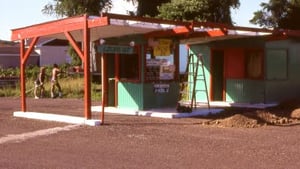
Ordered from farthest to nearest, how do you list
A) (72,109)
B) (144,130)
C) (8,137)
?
(72,109) → (144,130) → (8,137)

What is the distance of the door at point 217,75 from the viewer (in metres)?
21.0

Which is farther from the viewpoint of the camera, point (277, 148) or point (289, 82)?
point (289, 82)

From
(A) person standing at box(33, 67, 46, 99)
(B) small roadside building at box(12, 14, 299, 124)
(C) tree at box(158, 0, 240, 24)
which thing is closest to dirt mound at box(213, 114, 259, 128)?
(B) small roadside building at box(12, 14, 299, 124)

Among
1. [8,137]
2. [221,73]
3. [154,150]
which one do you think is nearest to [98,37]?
[221,73]

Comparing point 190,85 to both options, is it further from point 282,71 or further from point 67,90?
point 67,90

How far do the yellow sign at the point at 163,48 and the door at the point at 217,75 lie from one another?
3846 mm

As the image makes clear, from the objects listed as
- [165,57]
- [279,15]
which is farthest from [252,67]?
[279,15]

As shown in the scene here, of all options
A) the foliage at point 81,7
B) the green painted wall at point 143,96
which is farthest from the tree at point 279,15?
the green painted wall at point 143,96

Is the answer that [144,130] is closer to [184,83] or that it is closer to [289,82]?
[184,83]

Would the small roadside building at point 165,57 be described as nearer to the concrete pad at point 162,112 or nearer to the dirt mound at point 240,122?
the concrete pad at point 162,112

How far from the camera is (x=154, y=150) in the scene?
401 inches

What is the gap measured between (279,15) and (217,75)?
2098cm

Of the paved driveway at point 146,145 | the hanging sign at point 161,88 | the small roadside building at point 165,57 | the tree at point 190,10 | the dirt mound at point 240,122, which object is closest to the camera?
the paved driveway at point 146,145

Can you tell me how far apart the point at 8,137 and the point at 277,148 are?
578 cm
